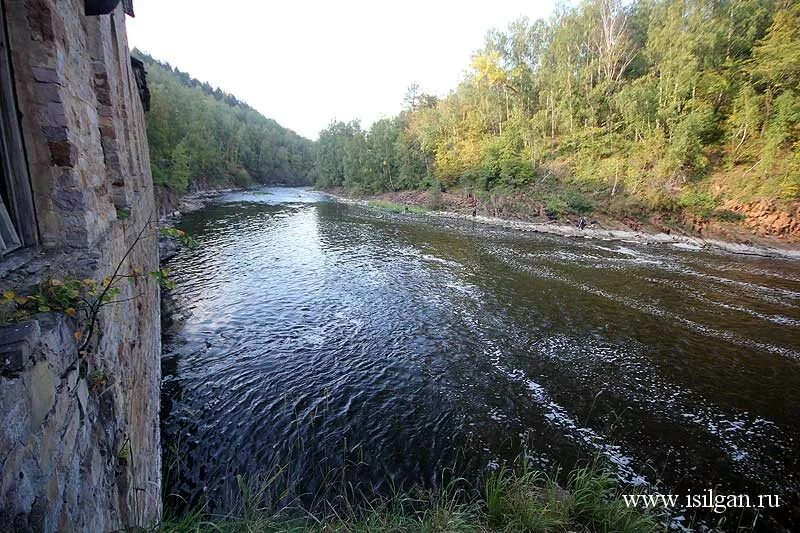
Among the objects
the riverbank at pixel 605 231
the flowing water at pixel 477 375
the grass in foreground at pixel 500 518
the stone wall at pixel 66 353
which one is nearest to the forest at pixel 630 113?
the riverbank at pixel 605 231

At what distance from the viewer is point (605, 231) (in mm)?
25375

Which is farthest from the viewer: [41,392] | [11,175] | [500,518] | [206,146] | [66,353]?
[206,146]

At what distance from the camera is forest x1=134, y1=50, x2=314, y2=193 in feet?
116

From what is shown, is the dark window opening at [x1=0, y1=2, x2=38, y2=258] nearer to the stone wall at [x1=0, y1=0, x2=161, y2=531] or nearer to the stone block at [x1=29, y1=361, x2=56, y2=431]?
the stone wall at [x1=0, y1=0, x2=161, y2=531]

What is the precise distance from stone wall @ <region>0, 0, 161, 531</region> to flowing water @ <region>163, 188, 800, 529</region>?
2.33 metres

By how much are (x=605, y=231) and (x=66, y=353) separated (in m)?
28.7

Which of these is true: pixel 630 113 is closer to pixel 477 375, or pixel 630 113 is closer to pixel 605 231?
pixel 605 231

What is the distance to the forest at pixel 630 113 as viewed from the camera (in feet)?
73.5

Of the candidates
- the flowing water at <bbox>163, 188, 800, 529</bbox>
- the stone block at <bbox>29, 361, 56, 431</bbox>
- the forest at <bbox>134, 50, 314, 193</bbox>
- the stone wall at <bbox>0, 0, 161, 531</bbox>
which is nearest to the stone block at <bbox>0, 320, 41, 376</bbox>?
the stone wall at <bbox>0, 0, 161, 531</bbox>

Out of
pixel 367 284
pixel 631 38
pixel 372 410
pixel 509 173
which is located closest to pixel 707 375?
pixel 372 410

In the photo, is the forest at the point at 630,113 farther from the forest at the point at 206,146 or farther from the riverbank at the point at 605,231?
the forest at the point at 206,146

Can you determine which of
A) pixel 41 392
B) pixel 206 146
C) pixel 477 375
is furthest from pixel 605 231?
pixel 206 146

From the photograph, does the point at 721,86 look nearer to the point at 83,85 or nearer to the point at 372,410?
the point at 372,410

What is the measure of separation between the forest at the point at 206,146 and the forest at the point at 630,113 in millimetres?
29715
